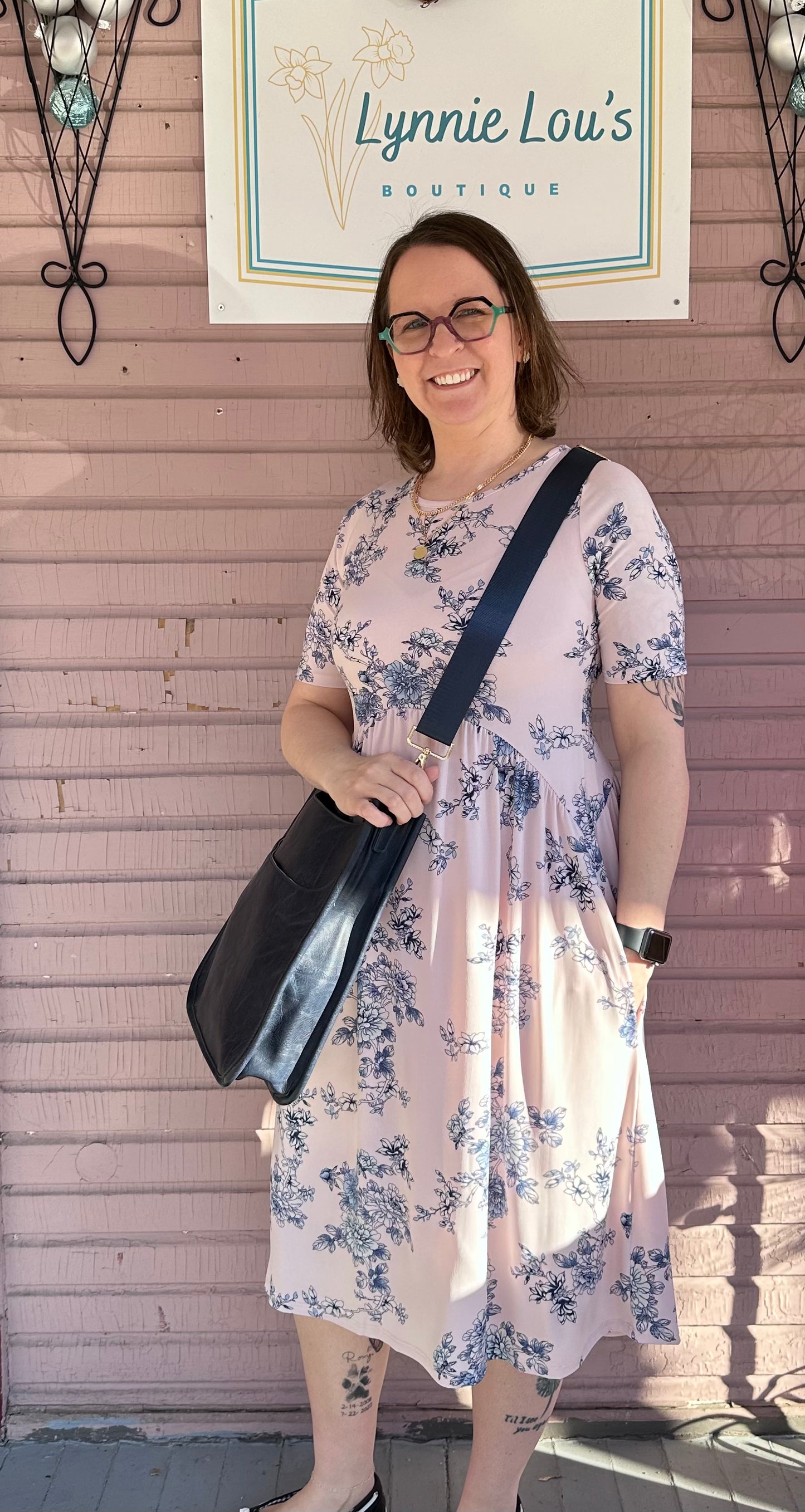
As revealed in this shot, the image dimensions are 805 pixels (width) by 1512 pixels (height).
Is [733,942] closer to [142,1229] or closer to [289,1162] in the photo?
[289,1162]

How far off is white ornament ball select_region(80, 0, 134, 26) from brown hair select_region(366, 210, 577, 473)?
738 millimetres

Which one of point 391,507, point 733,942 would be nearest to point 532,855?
point 391,507

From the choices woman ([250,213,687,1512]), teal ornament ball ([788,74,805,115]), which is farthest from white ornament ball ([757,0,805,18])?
woman ([250,213,687,1512])

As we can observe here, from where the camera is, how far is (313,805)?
1.84 metres

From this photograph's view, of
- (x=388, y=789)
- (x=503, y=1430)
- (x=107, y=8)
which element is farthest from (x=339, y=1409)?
(x=107, y=8)

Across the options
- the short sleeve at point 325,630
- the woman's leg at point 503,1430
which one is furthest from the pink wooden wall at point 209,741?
the woman's leg at point 503,1430

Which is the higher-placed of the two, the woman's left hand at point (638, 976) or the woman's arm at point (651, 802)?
the woman's arm at point (651, 802)

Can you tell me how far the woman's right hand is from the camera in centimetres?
170

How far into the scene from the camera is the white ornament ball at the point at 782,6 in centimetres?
214

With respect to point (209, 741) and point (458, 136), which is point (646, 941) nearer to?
point (209, 741)

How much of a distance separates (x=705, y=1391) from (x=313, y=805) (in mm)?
1534

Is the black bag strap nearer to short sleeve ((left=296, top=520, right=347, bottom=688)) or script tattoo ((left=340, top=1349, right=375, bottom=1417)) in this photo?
short sleeve ((left=296, top=520, right=347, bottom=688))

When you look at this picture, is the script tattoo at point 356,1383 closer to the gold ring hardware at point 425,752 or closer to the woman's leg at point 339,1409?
the woman's leg at point 339,1409

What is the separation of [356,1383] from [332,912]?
0.88 m
